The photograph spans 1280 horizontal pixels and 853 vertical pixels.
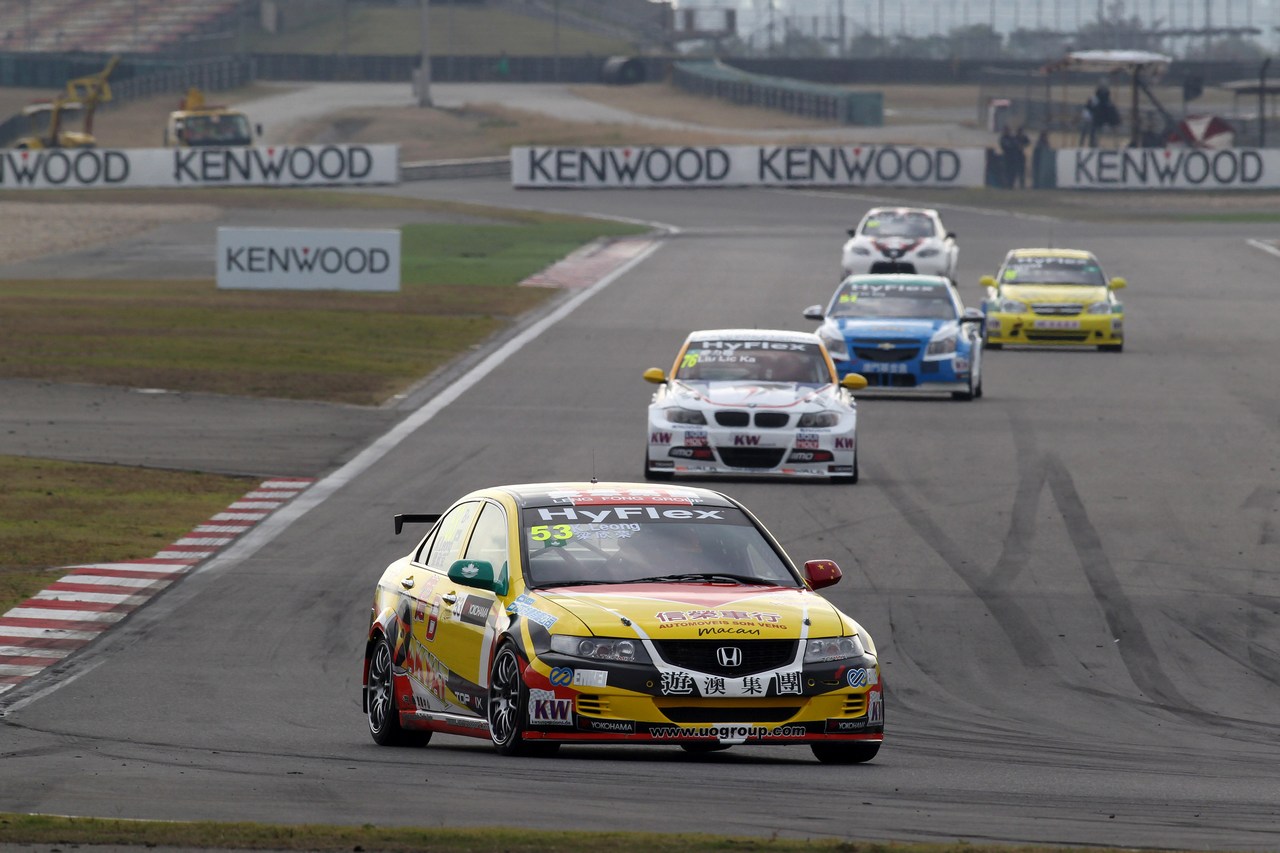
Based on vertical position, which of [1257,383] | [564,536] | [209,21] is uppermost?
[209,21]

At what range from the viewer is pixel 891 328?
2755cm

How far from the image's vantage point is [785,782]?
9.14m

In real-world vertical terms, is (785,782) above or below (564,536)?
below

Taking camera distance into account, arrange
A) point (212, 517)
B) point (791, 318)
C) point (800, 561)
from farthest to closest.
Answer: point (791, 318) → point (212, 517) → point (800, 561)

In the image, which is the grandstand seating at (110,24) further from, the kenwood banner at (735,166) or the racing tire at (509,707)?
the racing tire at (509,707)

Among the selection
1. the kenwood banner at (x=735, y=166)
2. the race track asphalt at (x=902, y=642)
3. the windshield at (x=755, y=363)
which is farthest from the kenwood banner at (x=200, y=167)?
the windshield at (x=755, y=363)

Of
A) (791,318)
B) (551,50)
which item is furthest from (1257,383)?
(551,50)

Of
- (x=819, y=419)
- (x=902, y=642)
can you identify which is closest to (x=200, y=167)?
(x=819, y=419)

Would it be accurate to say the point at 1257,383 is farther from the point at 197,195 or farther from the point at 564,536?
the point at 197,195

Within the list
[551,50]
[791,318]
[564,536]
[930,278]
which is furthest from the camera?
[551,50]

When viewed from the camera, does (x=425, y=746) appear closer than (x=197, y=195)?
Yes

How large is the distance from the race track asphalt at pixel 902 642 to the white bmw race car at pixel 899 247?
29.1 feet

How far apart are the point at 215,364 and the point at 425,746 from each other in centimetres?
1985

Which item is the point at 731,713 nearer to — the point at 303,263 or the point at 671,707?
the point at 671,707
